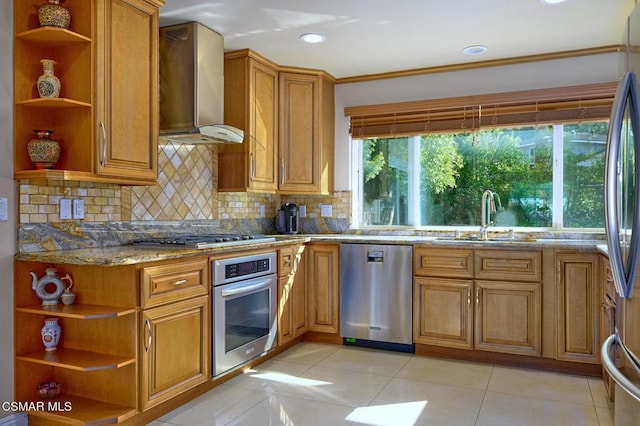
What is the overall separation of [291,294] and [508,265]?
63.3 inches

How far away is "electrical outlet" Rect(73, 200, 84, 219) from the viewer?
105 inches

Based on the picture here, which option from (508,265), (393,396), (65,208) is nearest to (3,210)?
(65,208)

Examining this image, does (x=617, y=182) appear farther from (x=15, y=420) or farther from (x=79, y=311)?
(x=15, y=420)

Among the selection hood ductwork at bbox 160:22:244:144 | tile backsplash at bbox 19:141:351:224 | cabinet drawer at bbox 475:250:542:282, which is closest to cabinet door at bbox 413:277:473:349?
cabinet drawer at bbox 475:250:542:282

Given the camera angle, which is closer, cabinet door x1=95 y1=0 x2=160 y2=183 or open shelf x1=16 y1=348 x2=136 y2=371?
open shelf x1=16 y1=348 x2=136 y2=371

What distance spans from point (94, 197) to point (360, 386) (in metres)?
1.97

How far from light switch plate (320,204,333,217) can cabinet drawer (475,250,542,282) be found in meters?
1.54

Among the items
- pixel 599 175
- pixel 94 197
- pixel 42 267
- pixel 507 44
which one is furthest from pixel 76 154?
pixel 599 175

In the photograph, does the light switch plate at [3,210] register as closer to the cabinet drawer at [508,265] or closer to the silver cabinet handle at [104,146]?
the silver cabinet handle at [104,146]

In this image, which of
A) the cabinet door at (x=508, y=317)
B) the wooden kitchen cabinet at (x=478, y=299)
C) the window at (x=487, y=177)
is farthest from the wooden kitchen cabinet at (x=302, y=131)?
the cabinet door at (x=508, y=317)

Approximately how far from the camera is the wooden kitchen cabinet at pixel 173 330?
2391 millimetres

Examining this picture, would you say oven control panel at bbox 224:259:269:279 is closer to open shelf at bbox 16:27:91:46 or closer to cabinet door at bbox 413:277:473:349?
cabinet door at bbox 413:277:473:349

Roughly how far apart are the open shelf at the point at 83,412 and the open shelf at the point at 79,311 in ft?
1.51

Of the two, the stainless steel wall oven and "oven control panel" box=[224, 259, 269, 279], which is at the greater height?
"oven control panel" box=[224, 259, 269, 279]
